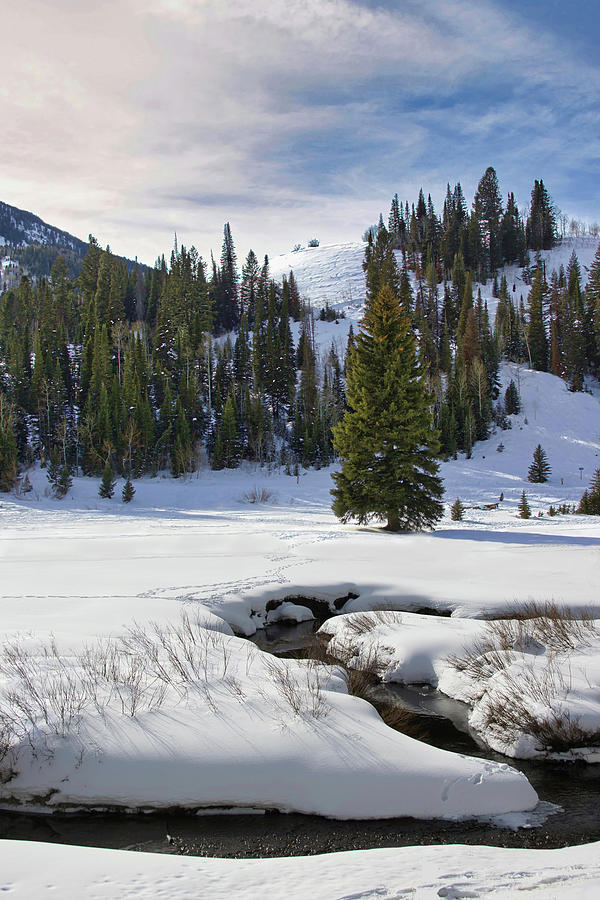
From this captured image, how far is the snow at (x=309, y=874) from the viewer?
168 inches

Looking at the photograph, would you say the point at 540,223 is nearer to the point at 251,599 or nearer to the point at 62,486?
the point at 62,486

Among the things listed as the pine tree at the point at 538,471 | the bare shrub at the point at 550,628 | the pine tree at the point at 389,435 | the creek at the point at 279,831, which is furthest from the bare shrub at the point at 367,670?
the pine tree at the point at 538,471

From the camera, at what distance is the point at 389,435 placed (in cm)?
2325

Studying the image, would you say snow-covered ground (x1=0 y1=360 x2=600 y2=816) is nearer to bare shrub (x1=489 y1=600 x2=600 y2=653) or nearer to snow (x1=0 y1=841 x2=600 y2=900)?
bare shrub (x1=489 y1=600 x2=600 y2=653)

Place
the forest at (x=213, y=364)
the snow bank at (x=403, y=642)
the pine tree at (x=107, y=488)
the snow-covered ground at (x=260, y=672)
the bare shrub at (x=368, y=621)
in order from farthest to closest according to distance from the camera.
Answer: the forest at (x=213, y=364), the pine tree at (x=107, y=488), the bare shrub at (x=368, y=621), the snow bank at (x=403, y=642), the snow-covered ground at (x=260, y=672)

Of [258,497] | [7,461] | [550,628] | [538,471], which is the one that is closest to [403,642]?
[550,628]

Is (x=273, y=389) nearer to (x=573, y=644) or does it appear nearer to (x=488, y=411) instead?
(x=488, y=411)

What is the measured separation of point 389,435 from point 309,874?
19380 millimetres

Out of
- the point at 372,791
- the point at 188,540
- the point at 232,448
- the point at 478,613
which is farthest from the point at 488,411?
the point at 372,791

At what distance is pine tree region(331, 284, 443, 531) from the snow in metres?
18.4

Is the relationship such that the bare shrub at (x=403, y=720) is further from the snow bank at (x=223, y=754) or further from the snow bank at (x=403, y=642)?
the snow bank at (x=403, y=642)

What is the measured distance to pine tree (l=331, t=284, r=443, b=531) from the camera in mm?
23359

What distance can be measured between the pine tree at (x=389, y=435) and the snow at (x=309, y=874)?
18.4m

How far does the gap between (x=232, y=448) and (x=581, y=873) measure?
50313 mm
